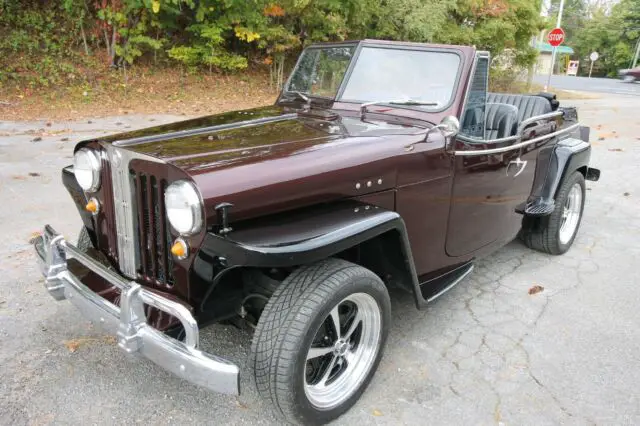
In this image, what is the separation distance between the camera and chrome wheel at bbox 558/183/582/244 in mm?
4508

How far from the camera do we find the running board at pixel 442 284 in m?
2.86

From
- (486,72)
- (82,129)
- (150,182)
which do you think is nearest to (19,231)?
(150,182)

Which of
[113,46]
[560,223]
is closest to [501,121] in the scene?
[560,223]

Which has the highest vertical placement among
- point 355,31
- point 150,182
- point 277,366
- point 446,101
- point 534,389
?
point 355,31

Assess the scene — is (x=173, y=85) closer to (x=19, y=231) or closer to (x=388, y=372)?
(x=19, y=231)

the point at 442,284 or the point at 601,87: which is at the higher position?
the point at 601,87

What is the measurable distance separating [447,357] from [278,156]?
1.53 metres

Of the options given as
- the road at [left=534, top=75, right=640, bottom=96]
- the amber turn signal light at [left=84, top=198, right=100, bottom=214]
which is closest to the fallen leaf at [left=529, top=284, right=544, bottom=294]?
the amber turn signal light at [left=84, top=198, right=100, bottom=214]

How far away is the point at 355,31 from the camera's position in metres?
13.4

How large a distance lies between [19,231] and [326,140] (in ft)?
10.7

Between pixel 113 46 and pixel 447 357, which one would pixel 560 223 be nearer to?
pixel 447 357

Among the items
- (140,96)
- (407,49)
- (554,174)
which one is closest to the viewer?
(407,49)

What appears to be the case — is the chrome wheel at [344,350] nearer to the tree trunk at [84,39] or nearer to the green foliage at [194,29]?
the green foliage at [194,29]

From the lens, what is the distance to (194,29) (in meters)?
11.9
